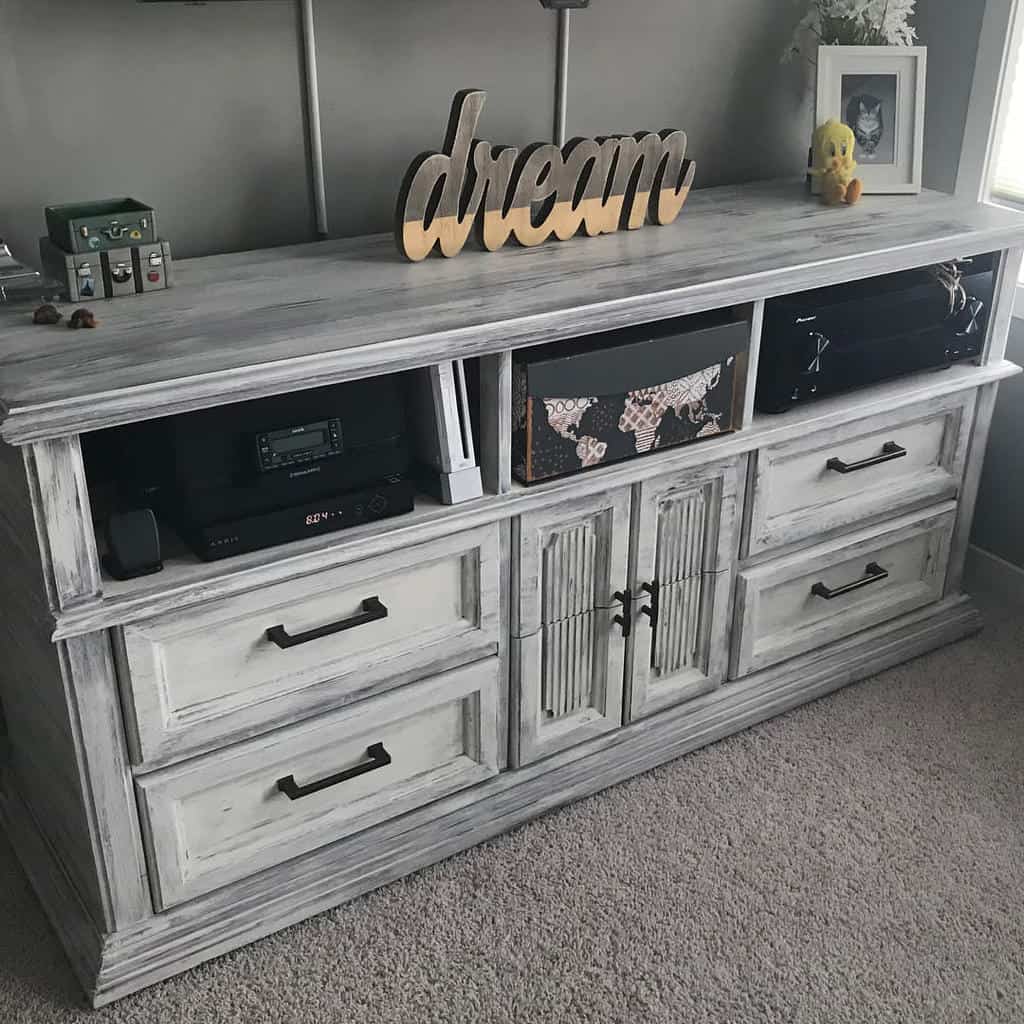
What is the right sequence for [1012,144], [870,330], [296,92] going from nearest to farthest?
1. [296,92]
2. [870,330]
3. [1012,144]

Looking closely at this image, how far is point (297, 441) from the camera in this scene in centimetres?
156

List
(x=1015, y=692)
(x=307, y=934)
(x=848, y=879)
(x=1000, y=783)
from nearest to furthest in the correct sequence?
(x=307, y=934)
(x=848, y=879)
(x=1000, y=783)
(x=1015, y=692)

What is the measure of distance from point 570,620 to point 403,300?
56cm

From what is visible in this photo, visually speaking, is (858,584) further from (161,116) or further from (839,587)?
(161,116)

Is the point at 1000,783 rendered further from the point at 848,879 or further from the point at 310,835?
the point at 310,835

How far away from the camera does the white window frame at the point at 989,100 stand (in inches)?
93.5

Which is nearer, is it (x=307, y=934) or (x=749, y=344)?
(x=307, y=934)

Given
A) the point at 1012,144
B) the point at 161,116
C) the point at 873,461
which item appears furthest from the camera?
the point at 1012,144

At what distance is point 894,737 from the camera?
215 cm

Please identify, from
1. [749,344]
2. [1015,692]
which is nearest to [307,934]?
[749,344]

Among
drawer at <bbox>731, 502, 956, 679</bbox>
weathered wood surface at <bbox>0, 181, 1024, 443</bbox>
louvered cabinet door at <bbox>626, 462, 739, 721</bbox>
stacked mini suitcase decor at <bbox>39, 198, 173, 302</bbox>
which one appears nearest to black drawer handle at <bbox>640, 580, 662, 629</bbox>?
louvered cabinet door at <bbox>626, 462, 739, 721</bbox>

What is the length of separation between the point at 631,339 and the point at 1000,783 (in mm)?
985

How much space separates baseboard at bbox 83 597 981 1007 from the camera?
1649 mm

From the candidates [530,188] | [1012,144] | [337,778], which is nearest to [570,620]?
[337,778]
